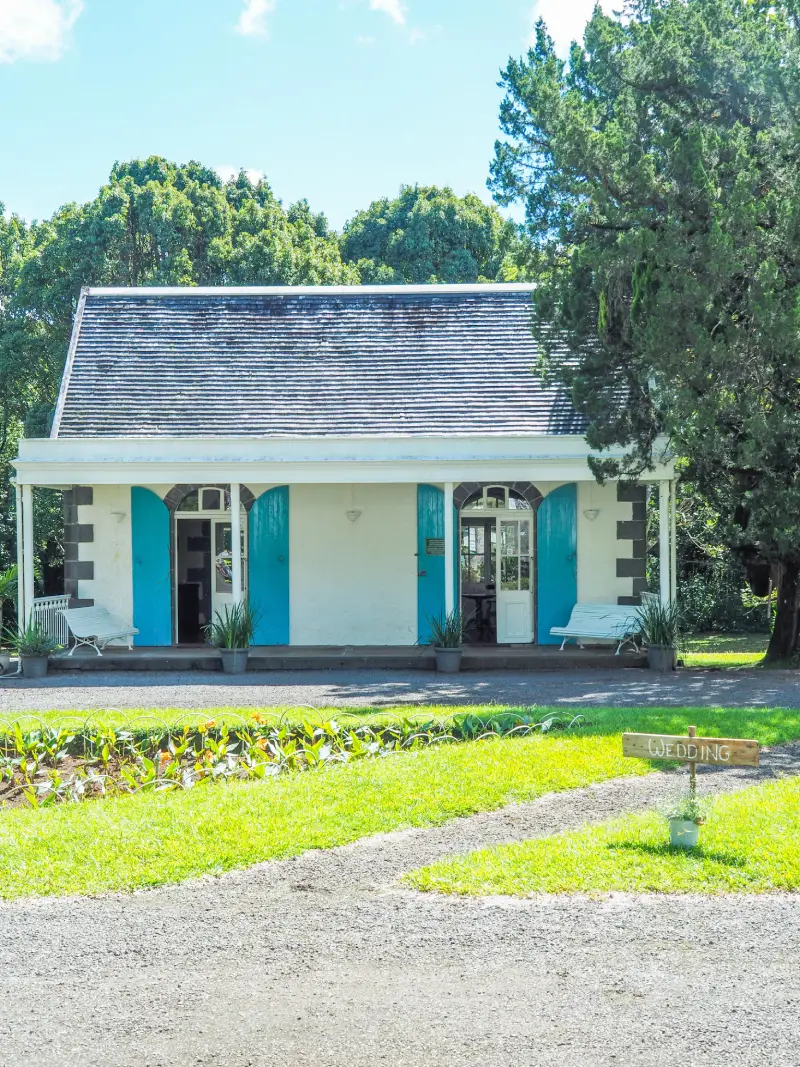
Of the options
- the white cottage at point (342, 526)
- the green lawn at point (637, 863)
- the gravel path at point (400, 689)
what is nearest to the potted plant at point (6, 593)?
the gravel path at point (400, 689)

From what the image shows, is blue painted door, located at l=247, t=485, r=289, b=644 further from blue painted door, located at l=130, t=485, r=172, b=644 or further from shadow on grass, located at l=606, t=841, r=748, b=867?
shadow on grass, located at l=606, t=841, r=748, b=867

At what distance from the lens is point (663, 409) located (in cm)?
1523

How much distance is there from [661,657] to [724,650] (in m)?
7.34

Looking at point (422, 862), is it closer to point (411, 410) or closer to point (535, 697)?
point (535, 697)

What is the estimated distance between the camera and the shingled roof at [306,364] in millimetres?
17906

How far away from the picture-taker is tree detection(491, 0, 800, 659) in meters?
13.8

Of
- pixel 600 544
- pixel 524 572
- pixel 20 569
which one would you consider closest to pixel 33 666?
pixel 20 569

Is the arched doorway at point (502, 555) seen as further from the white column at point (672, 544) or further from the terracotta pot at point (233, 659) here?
the terracotta pot at point (233, 659)

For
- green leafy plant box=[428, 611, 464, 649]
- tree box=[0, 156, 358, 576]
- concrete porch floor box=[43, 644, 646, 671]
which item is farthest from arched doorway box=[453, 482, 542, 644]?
tree box=[0, 156, 358, 576]

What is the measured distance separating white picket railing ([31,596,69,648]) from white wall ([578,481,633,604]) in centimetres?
796

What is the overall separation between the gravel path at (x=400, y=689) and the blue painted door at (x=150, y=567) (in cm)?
212

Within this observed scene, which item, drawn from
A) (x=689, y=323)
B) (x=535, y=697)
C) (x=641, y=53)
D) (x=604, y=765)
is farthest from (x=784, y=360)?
(x=604, y=765)

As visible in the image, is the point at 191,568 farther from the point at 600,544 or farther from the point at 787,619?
the point at 787,619

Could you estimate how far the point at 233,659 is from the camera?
15828 mm
